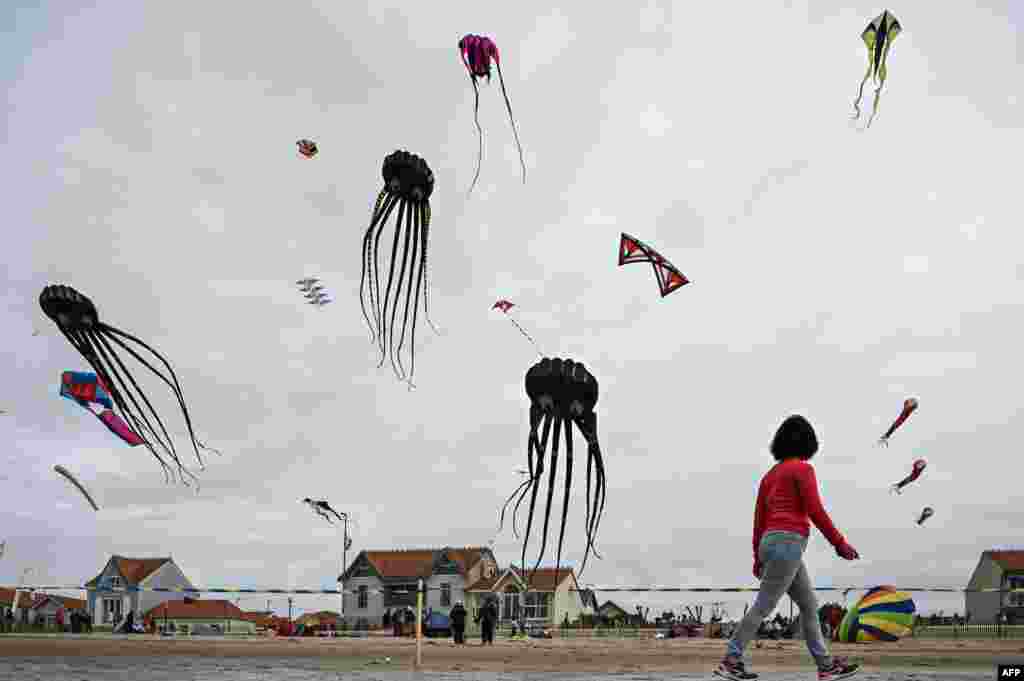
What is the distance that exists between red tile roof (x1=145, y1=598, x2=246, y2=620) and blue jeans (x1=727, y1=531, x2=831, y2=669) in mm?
97718

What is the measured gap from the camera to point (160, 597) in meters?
111

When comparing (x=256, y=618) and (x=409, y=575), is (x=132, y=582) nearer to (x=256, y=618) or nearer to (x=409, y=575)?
(x=256, y=618)

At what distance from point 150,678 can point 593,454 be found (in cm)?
1099

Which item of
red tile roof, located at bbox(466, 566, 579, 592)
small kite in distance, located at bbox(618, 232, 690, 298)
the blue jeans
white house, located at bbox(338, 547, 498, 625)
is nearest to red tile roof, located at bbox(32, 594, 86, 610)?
white house, located at bbox(338, 547, 498, 625)

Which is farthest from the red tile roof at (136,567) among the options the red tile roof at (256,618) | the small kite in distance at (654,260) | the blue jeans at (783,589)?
the blue jeans at (783,589)

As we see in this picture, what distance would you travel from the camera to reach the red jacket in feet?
29.5

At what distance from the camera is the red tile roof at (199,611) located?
101 metres

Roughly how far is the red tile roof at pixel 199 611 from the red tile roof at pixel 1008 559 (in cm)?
6538

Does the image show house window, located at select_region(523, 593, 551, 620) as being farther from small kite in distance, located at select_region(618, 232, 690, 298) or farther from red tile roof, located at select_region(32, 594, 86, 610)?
small kite in distance, located at select_region(618, 232, 690, 298)

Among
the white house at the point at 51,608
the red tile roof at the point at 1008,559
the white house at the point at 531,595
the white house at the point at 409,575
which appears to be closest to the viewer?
the red tile roof at the point at 1008,559

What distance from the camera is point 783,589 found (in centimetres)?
912

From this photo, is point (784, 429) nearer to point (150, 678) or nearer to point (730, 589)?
point (150, 678)

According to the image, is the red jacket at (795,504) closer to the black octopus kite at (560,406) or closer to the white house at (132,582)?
the black octopus kite at (560,406)

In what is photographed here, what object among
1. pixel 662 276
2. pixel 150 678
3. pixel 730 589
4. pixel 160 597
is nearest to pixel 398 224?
pixel 662 276
